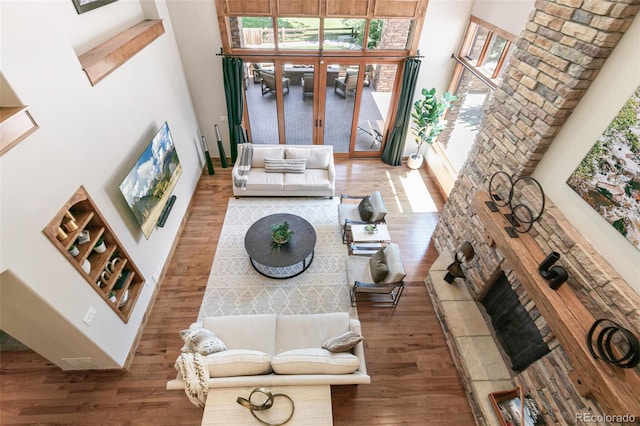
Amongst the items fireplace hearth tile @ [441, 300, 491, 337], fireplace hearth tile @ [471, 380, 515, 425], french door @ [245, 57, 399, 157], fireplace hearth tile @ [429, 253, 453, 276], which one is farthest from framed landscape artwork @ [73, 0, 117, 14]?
fireplace hearth tile @ [471, 380, 515, 425]

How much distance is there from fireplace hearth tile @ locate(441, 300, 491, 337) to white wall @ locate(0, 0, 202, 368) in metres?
4.15

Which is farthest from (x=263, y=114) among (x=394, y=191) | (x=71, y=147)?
(x=71, y=147)

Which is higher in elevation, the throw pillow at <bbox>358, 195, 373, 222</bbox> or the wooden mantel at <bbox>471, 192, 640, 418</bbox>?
the wooden mantel at <bbox>471, 192, 640, 418</bbox>

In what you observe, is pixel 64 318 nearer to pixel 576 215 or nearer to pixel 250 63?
pixel 576 215

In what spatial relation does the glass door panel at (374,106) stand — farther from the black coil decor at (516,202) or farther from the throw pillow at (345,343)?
the throw pillow at (345,343)

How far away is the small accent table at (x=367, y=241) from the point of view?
495 cm

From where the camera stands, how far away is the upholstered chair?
511 cm

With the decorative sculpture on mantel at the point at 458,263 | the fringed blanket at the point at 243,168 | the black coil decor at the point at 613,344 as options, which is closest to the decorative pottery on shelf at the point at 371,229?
the decorative sculpture on mantel at the point at 458,263

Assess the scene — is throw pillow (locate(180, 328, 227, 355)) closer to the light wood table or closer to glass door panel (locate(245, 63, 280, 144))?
the light wood table

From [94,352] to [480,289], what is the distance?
187 inches

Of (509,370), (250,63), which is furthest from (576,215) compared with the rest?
(250,63)

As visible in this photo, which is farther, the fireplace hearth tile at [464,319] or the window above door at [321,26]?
the window above door at [321,26]

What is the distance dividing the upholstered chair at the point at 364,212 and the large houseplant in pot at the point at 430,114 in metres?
2.11

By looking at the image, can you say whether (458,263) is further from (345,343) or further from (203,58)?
(203,58)
